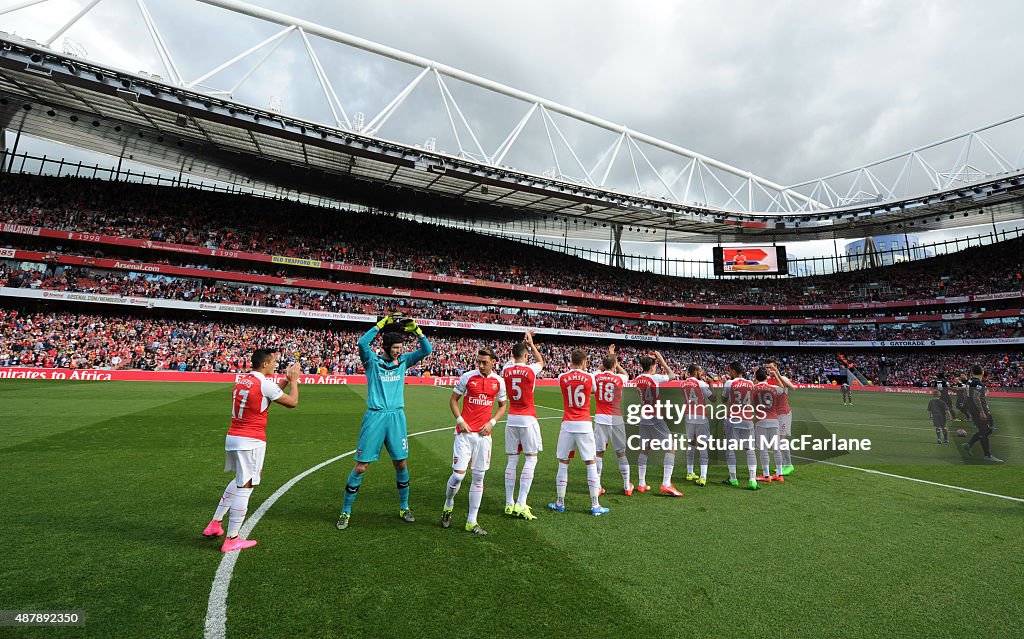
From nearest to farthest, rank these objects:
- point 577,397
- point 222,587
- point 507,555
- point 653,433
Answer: point 222,587, point 507,555, point 577,397, point 653,433

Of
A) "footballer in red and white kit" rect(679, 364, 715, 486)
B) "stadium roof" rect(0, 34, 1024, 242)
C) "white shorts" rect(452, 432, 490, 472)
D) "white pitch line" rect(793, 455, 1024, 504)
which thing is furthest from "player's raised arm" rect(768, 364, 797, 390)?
"stadium roof" rect(0, 34, 1024, 242)

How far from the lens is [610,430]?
24.0 ft

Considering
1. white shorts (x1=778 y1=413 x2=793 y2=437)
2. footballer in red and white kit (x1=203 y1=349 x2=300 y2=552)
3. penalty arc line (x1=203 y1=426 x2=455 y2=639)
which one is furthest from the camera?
white shorts (x1=778 y1=413 x2=793 y2=437)

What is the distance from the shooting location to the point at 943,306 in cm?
4862

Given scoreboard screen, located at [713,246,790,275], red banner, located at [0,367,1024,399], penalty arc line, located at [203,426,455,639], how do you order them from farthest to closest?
1. scoreboard screen, located at [713,246,790,275]
2. red banner, located at [0,367,1024,399]
3. penalty arc line, located at [203,426,455,639]

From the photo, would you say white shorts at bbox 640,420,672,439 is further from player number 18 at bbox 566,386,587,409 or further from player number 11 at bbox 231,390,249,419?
player number 11 at bbox 231,390,249,419

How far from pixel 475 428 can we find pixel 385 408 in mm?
1188

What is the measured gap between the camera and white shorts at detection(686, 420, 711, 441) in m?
7.83

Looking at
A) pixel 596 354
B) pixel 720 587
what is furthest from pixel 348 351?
pixel 720 587

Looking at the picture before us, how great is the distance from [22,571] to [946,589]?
8.66 metres

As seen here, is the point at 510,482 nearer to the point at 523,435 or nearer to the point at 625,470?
the point at 523,435

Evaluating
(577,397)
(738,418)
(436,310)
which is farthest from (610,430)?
(436,310)

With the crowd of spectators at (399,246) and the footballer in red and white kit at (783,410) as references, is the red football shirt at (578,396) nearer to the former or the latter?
the footballer in red and white kit at (783,410)

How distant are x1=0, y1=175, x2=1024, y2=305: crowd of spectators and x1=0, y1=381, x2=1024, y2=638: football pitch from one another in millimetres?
35252
